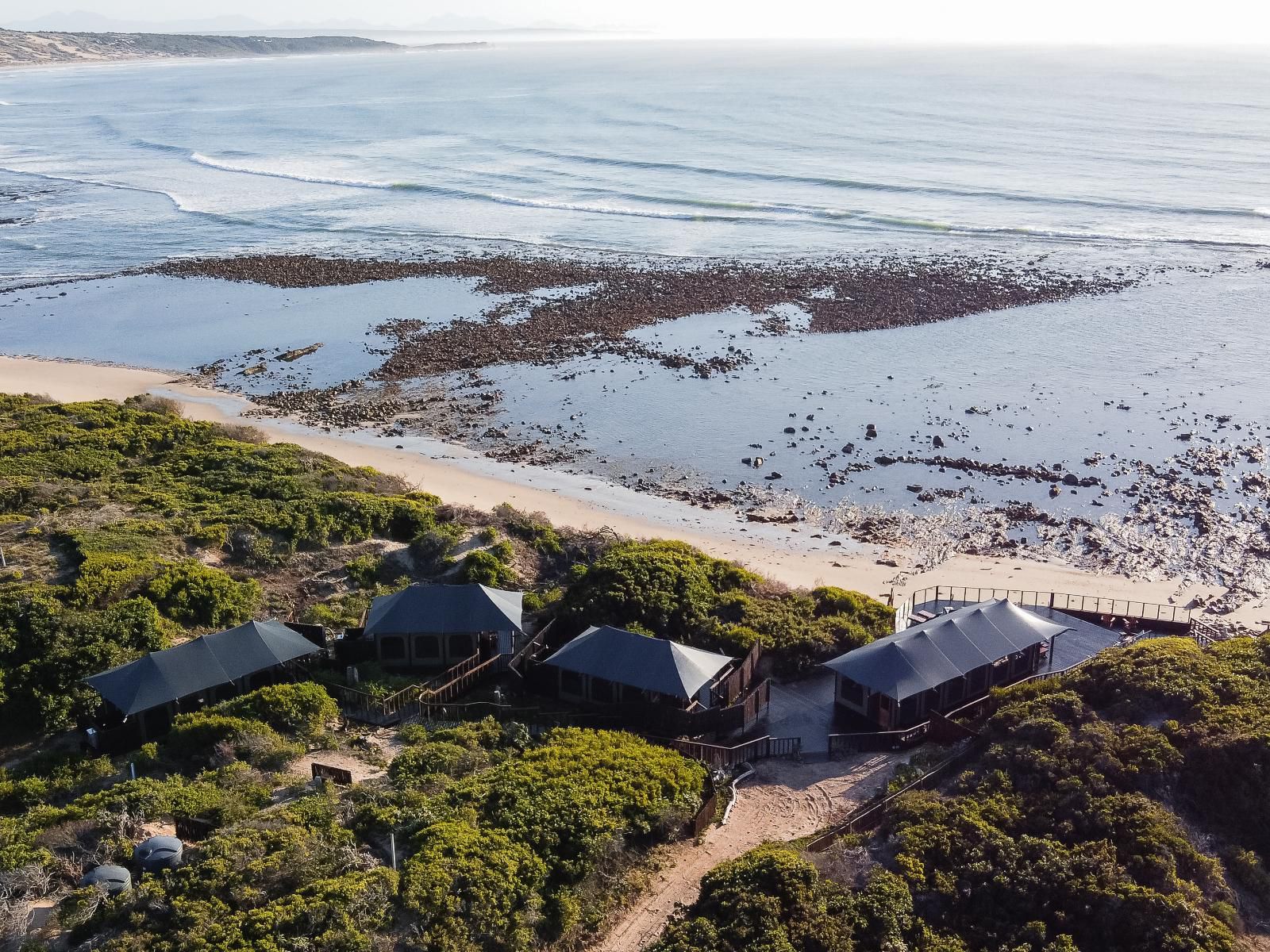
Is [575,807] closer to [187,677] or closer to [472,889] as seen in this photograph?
[472,889]

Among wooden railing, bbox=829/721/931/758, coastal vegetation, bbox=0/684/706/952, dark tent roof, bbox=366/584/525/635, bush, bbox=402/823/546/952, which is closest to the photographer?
coastal vegetation, bbox=0/684/706/952

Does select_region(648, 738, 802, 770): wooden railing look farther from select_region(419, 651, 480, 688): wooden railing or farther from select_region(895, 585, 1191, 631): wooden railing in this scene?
select_region(895, 585, 1191, 631): wooden railing

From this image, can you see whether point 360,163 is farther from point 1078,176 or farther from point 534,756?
point 534,756

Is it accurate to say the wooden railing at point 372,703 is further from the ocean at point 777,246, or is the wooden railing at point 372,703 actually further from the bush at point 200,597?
the ocean at point 777,246

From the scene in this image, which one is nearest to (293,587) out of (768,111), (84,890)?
(84,890)

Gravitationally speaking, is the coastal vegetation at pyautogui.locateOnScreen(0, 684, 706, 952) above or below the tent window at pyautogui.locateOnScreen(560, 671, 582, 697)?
above

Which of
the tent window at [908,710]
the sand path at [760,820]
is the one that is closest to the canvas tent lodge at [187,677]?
the sand path at [760,820]

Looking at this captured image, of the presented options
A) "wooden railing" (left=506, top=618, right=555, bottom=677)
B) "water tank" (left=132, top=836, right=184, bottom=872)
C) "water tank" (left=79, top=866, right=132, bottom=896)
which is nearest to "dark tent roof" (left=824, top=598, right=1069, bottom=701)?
"wooden railing" (left=506, top=618, right=555, bottom=677)
